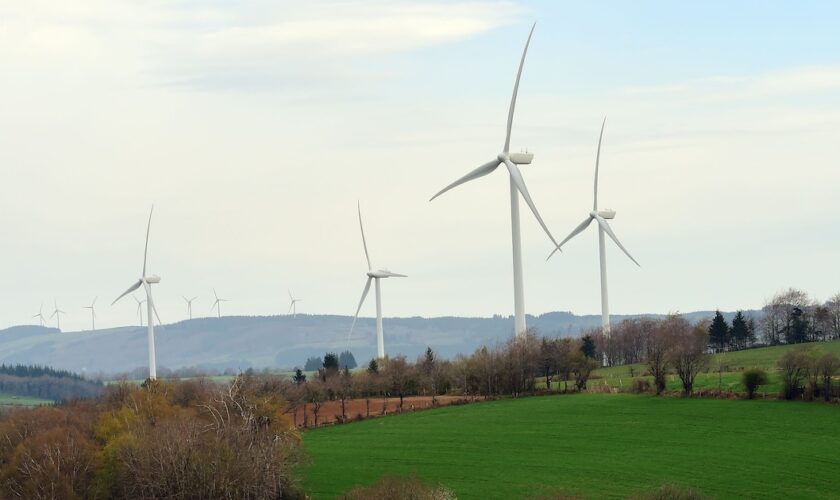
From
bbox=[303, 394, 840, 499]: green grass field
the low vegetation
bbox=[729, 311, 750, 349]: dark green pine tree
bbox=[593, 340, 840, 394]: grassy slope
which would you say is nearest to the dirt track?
bbox=[303, 394, 840, 499]: green grass field

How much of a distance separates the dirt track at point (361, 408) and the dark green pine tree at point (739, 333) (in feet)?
179

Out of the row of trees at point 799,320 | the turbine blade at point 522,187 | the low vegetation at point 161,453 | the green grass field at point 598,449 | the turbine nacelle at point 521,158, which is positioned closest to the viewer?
the green grass field at point 598,449

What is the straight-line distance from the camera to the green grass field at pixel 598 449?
63656 mm

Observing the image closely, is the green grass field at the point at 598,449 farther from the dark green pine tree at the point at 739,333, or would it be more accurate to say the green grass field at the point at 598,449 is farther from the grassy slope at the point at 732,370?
the dark green pine tree at the point at 739,333

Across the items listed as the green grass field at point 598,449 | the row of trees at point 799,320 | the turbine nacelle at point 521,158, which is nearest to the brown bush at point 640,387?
the green grass field at point 598,449

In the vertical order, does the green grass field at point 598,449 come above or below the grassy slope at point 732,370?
below

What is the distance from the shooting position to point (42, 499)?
224 ft

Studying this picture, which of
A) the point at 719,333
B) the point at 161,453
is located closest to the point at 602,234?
the point at 719,333

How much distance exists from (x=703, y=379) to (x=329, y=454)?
36255 millimetres

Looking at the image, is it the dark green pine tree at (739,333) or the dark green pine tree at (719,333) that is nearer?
the dark green pine tree at (719,333)

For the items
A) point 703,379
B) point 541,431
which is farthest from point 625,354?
point 541,431

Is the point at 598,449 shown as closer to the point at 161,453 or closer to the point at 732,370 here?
the point at 161,453

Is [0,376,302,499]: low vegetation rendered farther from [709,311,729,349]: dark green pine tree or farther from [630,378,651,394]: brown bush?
[709,311,729,349]: dark green pine tree

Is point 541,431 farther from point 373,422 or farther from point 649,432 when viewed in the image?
point 373,422
